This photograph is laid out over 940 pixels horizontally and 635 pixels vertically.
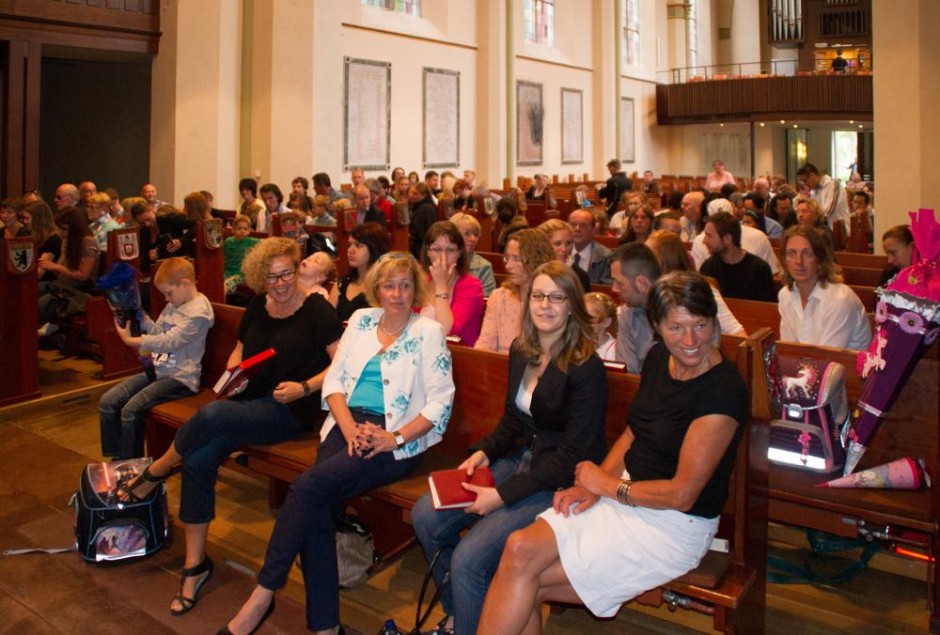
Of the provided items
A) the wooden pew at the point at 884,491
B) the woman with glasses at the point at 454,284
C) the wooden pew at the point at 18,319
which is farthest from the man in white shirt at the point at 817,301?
the wooden pew at the point at 18,319

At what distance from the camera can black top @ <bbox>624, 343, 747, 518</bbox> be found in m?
2.64

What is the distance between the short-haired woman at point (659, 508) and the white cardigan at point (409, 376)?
0.84 meters

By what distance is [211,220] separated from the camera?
761cm

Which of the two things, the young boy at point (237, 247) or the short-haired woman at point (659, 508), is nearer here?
the short-haired woman at point (659, 508)

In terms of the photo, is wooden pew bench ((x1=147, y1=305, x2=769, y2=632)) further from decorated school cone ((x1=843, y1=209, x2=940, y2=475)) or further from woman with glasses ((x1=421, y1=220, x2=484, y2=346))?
woman with glasses ((x1=421, y1=220, x2=484, y2=346))

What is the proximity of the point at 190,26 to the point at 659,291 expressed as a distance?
1038 cm

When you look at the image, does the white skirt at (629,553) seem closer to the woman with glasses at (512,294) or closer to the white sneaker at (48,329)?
the woman with glasses at (512,294)

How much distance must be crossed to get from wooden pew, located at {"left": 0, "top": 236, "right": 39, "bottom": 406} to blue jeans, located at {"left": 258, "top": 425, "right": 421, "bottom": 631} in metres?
3.58

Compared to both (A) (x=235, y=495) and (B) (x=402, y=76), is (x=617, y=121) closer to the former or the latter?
(B) (x=402, y=76)

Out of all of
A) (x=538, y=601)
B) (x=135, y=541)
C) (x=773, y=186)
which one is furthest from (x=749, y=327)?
(x=773, y=186)

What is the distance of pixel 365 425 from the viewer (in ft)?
11.1

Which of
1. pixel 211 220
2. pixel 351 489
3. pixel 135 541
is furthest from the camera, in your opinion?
pixel 211 220

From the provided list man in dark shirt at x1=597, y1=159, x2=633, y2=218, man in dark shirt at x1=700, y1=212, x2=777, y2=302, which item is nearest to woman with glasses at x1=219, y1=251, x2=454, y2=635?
man in dark shirt at x1=700, y1=212, x2=777, y2=302

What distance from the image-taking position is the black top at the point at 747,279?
5.41m
